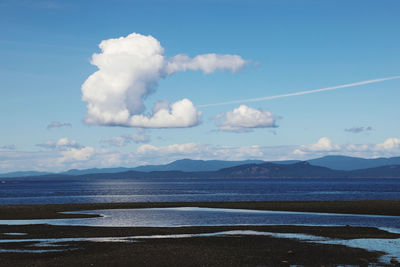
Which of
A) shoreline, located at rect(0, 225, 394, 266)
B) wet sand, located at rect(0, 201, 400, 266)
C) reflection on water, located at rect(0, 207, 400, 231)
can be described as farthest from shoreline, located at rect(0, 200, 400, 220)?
shoreline, located at rect(0, 225, 394, 266)

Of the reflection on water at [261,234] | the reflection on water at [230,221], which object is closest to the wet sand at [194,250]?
the reflection on water at [261,234]

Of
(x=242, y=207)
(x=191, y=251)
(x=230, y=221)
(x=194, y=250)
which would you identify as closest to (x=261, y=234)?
(x=194, y=250)

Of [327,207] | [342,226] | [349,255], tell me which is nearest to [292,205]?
[327,207]

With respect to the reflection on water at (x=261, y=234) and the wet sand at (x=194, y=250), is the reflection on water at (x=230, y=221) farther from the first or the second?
the reflection on water at (x=261, y=234)

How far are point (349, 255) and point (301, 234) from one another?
48.4 ft

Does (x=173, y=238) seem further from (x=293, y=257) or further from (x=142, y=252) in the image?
(x=293, y=257)

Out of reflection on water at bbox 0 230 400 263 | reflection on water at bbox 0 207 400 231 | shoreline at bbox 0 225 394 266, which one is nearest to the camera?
shoreline at bbox 0 225 394 266

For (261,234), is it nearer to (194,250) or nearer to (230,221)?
(194,250)

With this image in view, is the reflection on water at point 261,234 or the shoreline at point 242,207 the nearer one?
the reflection on water at point 261,234

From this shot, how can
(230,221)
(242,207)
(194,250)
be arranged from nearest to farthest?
(194,250), (230,221), (242,207)

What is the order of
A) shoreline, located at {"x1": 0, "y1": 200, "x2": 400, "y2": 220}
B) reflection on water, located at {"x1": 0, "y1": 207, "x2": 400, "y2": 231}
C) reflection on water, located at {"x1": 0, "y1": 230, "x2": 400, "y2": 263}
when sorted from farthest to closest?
shoreline, located at {"x1": 0, "y1": 200, "x2": 400, "y2": 220} → reflection on water, located at {"x1": 0, "y1": 207, "x2": 400, "y2": 231} → reflection on water, located at {"x1": 0, "y1": 230, "x2": 400, "y2": 263}

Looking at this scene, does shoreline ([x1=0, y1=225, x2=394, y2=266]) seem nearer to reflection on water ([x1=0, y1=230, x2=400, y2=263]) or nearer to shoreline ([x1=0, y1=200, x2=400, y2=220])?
reflection on water ([x1=0, y1=230, x2=400, y2=263])

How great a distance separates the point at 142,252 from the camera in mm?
43094

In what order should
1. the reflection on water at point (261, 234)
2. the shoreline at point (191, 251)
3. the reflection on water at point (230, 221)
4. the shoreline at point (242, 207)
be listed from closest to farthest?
the shoreline at point (191, 251)
the reflection on water at point (261, 234)
the reflection on water at point (230, 221)
the shoreline at point (242, 207)
